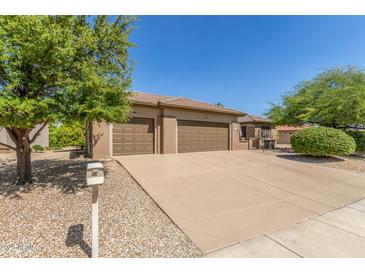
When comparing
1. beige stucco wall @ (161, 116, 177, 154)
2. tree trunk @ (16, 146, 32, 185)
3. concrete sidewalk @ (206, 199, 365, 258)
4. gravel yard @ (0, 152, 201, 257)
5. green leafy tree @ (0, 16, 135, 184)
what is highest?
green leafy tree @ (0, 16, 135, 184)

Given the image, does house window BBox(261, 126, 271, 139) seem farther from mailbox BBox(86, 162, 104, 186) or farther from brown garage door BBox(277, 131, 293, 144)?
mailbox BBox(86, 162, 104, 186)

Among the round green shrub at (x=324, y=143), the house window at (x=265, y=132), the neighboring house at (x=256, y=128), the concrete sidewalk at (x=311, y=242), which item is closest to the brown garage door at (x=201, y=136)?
the round green shrub at (x=324, y=143)

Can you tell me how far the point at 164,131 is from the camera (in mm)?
11414

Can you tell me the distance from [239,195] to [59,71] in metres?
5.77

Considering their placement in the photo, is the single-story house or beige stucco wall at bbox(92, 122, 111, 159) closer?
beige stucco wall at bbox(92, 122, 111, 159)

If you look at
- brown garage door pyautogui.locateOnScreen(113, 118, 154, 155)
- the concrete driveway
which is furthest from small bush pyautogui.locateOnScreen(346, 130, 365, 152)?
brown garage door pyautogui.locateOnScreen(113, 118, 154, 155)

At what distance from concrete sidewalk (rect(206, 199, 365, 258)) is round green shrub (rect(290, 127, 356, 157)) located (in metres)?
7.23

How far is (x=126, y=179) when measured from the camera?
620 cm

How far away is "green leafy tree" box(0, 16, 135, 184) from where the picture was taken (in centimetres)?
412

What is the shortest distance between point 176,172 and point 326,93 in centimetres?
1359

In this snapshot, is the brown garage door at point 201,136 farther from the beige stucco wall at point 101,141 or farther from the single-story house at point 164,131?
the beige stucco wall at point 101,141
